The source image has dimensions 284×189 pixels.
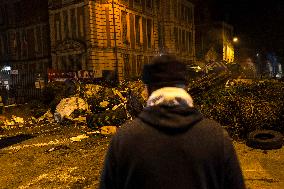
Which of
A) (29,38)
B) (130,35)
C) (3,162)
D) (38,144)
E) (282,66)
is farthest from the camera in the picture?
(282,66)

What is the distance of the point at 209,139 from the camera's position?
6.57ft

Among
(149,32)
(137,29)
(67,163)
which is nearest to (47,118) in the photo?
(67,163)

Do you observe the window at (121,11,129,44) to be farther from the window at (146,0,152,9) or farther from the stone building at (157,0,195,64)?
the stone building at (157,0,195,64)

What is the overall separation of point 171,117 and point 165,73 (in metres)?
0.29

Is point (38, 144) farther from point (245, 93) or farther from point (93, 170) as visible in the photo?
point (245, 93)

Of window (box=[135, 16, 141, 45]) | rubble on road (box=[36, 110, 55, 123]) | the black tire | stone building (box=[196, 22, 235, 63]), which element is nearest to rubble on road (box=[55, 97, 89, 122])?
rubble on road (box=[36, 110, 55, 123])

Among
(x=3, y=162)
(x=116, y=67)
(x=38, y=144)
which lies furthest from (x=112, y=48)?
(x=3, y=162)

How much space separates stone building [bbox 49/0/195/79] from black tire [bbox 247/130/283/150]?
14.6 m

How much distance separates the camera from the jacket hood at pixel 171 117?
196cm

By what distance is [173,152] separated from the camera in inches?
78.2

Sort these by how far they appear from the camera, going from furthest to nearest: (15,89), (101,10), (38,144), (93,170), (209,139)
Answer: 1. (101,10)
2. (15,89)
3. (38,144)
4. (93,170)
5. (209,139)

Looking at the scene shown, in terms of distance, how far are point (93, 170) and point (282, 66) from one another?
8060cm

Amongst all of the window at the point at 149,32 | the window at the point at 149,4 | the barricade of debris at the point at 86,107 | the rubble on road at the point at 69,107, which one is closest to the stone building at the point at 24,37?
the window at the point at 149,4

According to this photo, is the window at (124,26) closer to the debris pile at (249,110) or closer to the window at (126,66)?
the window at (126,66)
